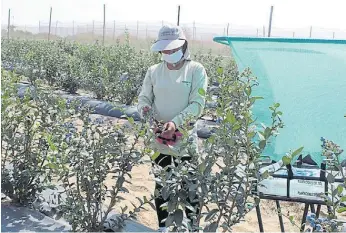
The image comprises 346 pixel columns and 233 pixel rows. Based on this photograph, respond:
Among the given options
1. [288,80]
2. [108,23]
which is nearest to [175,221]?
[288,80]

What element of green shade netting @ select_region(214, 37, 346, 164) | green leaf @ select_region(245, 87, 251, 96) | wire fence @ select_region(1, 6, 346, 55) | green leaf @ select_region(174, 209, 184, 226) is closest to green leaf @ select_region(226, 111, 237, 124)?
green leaf @ select_region(245, 87, 251, 96)

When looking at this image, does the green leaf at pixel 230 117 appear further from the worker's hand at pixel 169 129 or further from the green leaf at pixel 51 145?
the green leaf at pixel 51 145

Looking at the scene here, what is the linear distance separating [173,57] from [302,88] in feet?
3.31

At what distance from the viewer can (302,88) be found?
307 centimetres

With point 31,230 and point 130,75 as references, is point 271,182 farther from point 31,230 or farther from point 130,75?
point 130,75

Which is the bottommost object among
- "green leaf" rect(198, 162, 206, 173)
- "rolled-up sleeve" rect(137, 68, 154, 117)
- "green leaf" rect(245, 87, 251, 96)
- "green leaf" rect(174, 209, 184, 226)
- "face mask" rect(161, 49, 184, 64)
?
"green leaf" rect(174, 209, 184, 226)

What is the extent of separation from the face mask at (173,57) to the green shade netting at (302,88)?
868mm

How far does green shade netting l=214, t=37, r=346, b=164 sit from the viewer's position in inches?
116

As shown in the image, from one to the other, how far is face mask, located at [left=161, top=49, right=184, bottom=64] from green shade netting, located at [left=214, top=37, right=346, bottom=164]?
34.2 inches

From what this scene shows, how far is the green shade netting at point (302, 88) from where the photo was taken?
9.68 ft

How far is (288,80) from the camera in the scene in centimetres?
314

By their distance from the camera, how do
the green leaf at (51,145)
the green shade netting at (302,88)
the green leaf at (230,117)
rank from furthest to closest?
1. the green shade netting at (302,88)
2. the green leaf at (51,145)
3. the green leaf at (230,117)

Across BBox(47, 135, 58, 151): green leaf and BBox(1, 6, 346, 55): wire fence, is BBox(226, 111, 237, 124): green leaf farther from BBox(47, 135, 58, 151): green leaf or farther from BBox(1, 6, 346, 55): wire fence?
BBox(1, 6, 346, 55): wire fence

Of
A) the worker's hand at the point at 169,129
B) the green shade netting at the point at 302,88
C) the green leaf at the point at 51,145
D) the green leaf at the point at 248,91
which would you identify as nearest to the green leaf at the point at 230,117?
the green leaf at the point at 248,91
